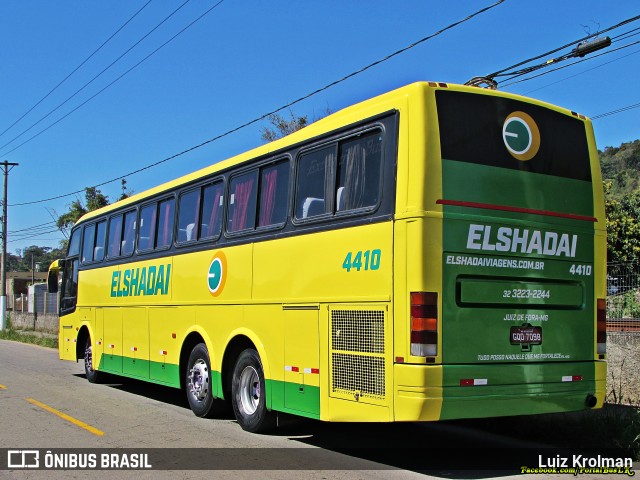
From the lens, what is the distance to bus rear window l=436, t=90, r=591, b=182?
6949 millimetres

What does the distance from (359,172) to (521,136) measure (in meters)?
1.82

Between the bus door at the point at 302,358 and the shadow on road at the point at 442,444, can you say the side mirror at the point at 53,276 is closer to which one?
the shadow on road at the point at 442,444

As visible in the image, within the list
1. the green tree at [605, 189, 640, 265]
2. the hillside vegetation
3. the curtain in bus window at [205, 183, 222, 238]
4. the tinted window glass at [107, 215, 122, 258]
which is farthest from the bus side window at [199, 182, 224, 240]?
the hillside vegetation

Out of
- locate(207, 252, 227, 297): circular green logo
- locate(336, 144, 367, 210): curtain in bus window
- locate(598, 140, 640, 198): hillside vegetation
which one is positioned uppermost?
locate(598, 140, 640, 198): hillside vegetation

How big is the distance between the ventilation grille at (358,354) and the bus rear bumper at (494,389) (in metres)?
0.30

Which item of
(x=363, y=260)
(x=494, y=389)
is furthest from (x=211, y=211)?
(x=494, y=389)

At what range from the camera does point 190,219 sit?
1119 centimetres

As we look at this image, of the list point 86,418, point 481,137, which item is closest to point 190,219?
point 86,418

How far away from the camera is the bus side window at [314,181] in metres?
7.83

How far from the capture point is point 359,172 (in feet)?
24.2

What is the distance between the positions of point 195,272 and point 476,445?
4.95 metres

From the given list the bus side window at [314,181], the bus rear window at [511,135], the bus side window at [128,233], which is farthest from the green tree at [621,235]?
the bus side window at [314,181]

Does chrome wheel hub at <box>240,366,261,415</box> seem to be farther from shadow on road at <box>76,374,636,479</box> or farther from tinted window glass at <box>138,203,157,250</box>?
tinted window glass at <box>138,203,157,250</box>

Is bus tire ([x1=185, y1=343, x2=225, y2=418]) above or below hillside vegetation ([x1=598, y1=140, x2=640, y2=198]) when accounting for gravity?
below
